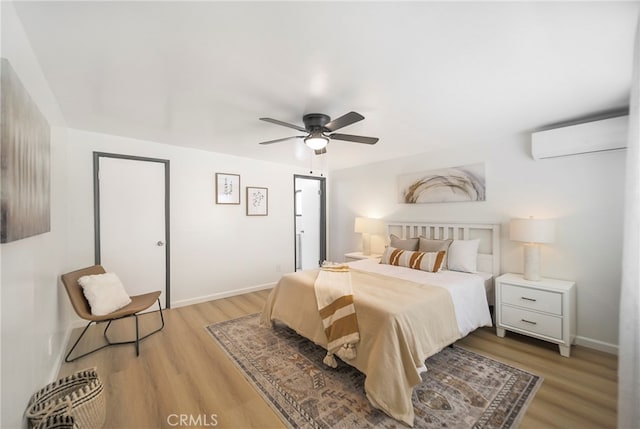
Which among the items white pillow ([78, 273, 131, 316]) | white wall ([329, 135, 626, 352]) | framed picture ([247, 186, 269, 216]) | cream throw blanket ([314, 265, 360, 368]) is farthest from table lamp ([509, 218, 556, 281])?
white pillow ([78, 273, 131, 316])

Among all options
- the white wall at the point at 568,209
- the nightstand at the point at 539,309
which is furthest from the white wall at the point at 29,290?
the white wall at the point at 568,209

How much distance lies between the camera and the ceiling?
1.26 meters

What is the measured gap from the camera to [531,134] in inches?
112

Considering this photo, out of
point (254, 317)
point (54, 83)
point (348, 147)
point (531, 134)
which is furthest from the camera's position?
point (348, 147)

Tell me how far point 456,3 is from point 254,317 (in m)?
3.45

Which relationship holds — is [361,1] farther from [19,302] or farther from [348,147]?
[348,147]

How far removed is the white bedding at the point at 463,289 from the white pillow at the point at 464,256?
107 millimetres

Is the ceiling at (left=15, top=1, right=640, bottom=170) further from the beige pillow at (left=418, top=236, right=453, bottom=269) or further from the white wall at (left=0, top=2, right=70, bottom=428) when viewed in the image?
the beige pillow at (left=418, top=236, right=453, bottom=269)

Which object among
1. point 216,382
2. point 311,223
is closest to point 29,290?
point 216,382

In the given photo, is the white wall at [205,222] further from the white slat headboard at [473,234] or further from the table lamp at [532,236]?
the table lamp at [532,236]

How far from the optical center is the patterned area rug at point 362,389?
1.65m

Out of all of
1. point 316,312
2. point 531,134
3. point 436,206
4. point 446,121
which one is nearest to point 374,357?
point 316,312

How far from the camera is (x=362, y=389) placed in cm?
194

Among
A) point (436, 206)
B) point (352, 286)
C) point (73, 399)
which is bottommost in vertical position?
point (73, 399)
